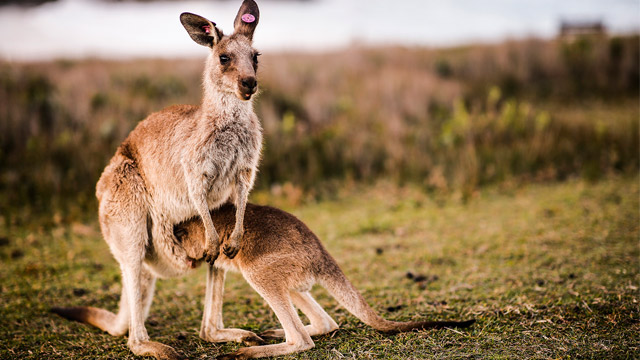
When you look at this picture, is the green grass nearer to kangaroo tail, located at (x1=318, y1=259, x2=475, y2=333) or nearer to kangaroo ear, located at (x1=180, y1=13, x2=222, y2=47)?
kangaroo tail, located at (x1=318, y1=259, x2=475, y2=333)

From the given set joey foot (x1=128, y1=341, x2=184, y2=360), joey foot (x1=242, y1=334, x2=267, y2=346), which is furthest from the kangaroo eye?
joey foot (x1=242, y1=334, x2=267, y2=346)

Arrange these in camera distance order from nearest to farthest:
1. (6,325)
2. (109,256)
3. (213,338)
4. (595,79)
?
(213,338) < (6,325) < (109,256) < (595,79)

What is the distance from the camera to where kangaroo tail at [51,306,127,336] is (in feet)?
12.7

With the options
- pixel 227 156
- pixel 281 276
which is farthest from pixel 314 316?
pixel 227 156

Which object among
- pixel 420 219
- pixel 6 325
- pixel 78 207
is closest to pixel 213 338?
pixel 6 325

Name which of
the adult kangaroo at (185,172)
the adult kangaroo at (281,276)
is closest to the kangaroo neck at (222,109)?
the adult kangaroo at (185,172)

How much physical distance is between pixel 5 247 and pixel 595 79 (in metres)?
13.1

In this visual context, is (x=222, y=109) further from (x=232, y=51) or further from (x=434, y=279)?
(x=434, y=279)

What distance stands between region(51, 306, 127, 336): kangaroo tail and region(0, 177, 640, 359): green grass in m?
0.07

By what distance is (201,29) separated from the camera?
3480 millimetres

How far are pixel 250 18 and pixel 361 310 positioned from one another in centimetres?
201

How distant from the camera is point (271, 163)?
8828mm

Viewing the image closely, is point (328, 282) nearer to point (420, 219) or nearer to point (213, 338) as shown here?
point (213, 338)

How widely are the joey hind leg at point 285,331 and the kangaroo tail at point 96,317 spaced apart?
1049 millimetres
